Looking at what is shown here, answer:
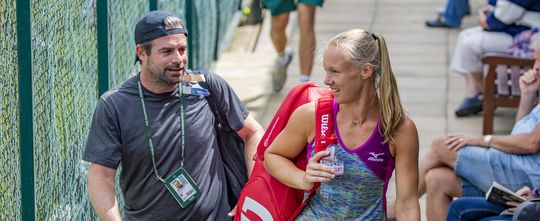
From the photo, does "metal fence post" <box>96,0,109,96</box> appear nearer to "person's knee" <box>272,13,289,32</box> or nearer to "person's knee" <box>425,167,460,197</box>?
"person's knee" <box>425,167,460,197</box>

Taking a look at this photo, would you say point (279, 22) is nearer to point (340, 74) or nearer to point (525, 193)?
point (525, 193)

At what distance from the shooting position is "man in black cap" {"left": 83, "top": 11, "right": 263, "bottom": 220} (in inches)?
189

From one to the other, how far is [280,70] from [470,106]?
1669mm

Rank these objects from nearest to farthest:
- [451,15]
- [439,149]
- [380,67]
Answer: [380,67]
[439,149]
[451,15]

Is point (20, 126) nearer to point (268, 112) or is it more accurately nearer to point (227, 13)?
point (268, 112)

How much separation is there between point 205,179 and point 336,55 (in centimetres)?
98

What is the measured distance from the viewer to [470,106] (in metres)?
9.45

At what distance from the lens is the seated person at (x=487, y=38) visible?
9.06 m

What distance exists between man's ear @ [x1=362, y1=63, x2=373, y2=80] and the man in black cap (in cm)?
82

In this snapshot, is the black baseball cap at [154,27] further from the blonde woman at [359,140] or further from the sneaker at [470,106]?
the sneaker at [470,106]

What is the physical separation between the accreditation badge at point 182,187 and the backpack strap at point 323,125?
0.59 metres

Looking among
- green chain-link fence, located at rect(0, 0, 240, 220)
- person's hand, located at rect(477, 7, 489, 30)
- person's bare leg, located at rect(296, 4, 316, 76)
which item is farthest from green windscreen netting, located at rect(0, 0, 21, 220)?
person's hand, located at rect(477, 7, 489, 30)

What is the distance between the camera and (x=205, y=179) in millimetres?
5086

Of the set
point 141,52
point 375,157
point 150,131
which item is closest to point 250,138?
point 150,131
